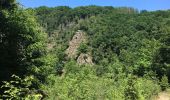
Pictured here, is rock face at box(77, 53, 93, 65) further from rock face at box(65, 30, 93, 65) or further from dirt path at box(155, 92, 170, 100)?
dirt path at box(155, 92, 170, 100)

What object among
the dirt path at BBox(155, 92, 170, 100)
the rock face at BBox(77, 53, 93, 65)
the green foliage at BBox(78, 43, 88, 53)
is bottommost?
the rock face at BBox(77, 53, 93, 65)

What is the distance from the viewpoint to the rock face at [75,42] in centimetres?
16760

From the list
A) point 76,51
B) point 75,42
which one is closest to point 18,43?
point 76,51

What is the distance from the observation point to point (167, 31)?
48.2m

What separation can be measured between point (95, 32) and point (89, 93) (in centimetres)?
14243

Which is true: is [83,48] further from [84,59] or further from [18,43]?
[18,43]

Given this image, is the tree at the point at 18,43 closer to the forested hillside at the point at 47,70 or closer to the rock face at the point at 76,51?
the forested hillside at the point at 47,70

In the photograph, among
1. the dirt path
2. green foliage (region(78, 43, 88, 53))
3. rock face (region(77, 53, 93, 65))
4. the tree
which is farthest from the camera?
green foliage (region(78, 43, 88, 53))

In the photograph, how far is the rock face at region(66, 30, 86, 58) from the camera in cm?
16760

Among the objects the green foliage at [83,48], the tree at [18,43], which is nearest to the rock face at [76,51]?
the green foliage at [83,48]

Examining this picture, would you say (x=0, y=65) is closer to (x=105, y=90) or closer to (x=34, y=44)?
(x=34, y=44)

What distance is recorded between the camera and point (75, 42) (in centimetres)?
17500

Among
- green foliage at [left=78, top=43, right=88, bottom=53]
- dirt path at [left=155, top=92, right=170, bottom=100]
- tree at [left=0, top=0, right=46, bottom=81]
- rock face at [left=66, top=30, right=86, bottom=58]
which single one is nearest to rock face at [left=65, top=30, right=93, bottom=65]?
rock face at [left=66, top=30, right=86, bottom=58]

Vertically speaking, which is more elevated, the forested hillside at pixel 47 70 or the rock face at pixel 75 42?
the forested hillside at pixel 47 70
